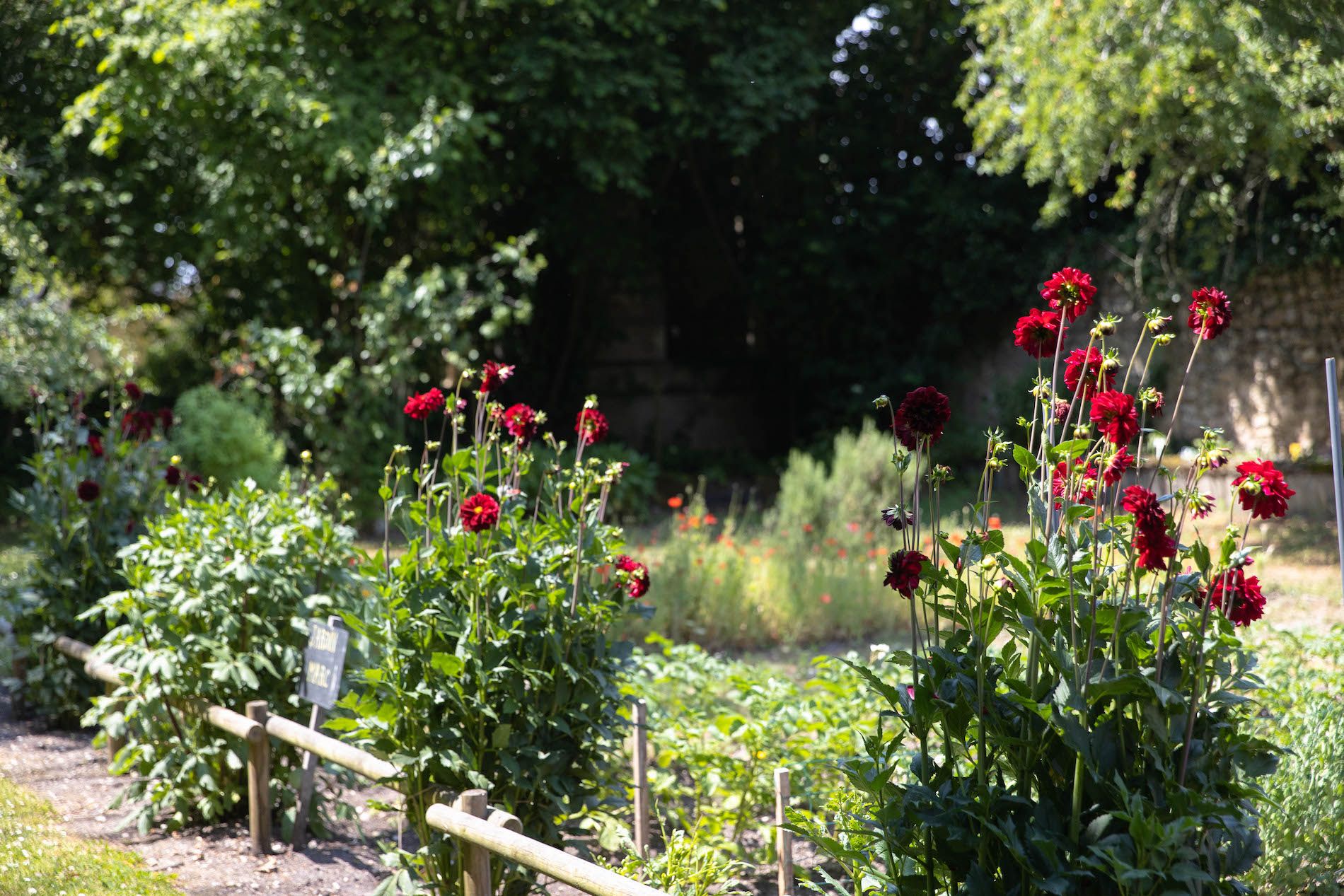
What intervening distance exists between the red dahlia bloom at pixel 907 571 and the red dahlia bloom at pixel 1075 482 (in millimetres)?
269

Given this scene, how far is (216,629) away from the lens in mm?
3549

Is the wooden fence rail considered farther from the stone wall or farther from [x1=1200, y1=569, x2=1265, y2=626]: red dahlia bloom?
the stone wall

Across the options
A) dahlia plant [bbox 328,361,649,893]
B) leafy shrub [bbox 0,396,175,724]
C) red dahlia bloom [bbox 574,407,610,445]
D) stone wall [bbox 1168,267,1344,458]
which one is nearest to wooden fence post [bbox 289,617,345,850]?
dahlia plant [bbox 328,361,649,893]

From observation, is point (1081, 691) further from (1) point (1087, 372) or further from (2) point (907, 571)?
(1) point (1087, 372)

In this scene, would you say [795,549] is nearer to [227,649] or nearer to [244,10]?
[227,649]

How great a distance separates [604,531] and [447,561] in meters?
0.38

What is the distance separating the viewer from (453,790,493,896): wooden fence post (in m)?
2.46

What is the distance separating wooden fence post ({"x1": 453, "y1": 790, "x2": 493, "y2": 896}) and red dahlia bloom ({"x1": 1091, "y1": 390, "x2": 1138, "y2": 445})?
4.97 ft

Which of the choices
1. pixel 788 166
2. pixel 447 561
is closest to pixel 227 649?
pixel 447 561

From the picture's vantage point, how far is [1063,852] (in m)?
1.73

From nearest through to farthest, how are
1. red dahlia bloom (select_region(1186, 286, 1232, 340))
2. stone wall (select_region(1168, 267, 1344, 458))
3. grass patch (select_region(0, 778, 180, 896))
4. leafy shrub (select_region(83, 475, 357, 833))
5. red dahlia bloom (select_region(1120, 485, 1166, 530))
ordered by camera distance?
red dahlia bloom (select_region(1120, 485, 1166, 530)), red dahlia bloom (select_region(1186, 286, 1232, 340)), grass patch (select_region(0, 778, 180, 896)), leafy shrub (select_region(83, 475, 357, 833)), stone wall (select_region(1168, 267, 1344, 458))

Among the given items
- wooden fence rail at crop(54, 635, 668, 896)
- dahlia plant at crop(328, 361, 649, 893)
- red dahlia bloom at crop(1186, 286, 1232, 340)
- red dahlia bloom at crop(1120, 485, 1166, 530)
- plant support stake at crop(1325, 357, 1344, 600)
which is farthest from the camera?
plant support stake at crop(1325, 357, 1344, 600)

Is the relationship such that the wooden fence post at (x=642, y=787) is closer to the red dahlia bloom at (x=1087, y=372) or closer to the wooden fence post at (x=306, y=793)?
the wooden fence post at (x=306, y=793)

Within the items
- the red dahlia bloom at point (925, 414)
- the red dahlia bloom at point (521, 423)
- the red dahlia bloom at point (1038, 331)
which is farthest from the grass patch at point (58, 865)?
the red dahlia bloom at point (1038, 331)
